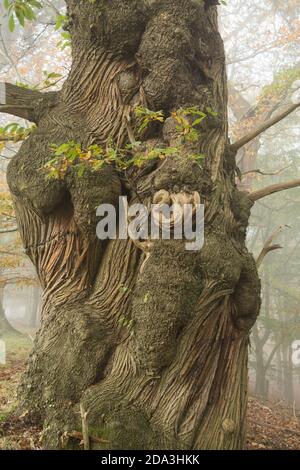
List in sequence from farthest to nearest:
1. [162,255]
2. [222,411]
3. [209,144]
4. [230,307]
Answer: [209,144] < [230,307] < [222,411] < [162,255]

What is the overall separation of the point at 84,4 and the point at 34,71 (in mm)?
11821

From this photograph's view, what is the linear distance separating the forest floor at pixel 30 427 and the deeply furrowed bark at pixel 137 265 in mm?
170

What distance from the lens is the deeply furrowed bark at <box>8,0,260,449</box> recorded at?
3080 mm

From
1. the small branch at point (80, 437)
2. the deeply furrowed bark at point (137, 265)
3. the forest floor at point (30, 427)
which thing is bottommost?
the forest floor at point (30, 427)

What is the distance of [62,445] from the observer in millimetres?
2760

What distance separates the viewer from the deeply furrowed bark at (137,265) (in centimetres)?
308

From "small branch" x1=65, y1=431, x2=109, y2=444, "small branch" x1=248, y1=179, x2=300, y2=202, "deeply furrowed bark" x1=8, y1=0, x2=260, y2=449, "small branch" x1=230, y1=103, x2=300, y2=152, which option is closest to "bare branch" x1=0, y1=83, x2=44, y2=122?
"deeply furrowed bark" x1=8, y1=0, x2=260, y2=449

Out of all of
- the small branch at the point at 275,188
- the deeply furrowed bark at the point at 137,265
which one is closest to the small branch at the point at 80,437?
the deeply furrowed bark at the point at 137,265

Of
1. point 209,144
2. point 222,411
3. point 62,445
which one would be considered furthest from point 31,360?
point 209,144

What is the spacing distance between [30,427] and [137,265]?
165 centimetres

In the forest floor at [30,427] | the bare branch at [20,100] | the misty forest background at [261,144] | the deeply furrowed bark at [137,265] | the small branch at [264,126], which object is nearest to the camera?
the forest floor at [30,427]

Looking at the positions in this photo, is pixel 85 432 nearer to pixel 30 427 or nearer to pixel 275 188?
pixel 30 427

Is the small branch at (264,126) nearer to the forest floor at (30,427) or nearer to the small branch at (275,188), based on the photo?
the small branch at (275,188)
